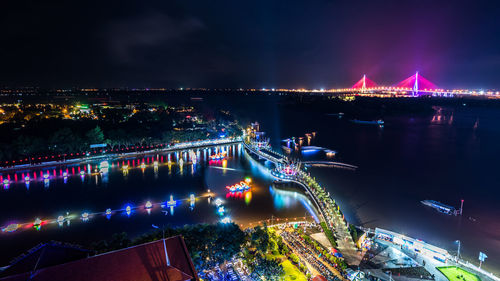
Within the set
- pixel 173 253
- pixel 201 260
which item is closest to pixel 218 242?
pixel 201 260

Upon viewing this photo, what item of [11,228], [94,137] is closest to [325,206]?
[11,228]

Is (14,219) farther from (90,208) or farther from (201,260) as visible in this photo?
(201,260)

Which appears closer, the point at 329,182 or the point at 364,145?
the point at 329,182

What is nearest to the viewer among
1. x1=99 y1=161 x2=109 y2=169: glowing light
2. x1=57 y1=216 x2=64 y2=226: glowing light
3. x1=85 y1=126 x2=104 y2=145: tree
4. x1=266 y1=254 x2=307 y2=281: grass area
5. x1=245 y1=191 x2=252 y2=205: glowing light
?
x1=266 y1=254 x2=307 y2=281: grass area

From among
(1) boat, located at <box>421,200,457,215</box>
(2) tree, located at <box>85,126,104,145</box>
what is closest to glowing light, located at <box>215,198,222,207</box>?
(1) boat, located at <box>421,200,457,215</box>

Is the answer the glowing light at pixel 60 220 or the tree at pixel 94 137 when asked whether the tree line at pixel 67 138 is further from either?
the glowing light at pixel 60 220

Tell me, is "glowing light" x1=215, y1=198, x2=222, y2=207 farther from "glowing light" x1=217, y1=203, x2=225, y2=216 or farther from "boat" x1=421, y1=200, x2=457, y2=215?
→ "boat" x1=421, y1=200, x2=457, y2=215

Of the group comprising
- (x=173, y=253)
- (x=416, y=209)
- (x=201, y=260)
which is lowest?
(x=416, y=209)
